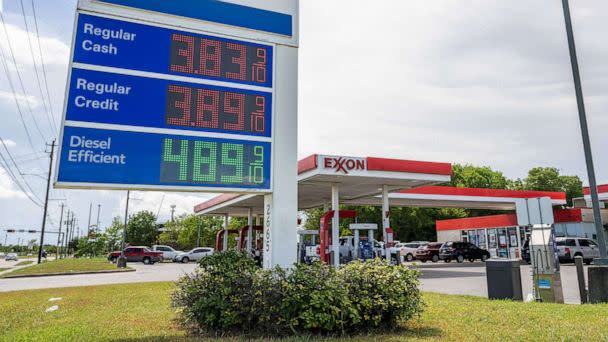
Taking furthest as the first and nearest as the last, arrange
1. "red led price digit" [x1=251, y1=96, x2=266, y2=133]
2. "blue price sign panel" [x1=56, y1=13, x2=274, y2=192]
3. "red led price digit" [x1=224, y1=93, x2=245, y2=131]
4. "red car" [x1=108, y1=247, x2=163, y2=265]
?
"red car" [x1=108, y1=247, x2=163, y2=265]
"red led price digit" [x1=251, y1=96, x2=266, y2=133]
"red led price digit" [x1=224, y1=93, x2=245, y2=131]
"blue price sign panel" [x1=56, y1=13, x2=274, y2=192]

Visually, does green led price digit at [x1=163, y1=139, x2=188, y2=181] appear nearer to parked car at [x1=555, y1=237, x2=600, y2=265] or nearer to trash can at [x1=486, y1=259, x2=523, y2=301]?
trash can at [x1=486, y1=259, x2=523, y2=301]

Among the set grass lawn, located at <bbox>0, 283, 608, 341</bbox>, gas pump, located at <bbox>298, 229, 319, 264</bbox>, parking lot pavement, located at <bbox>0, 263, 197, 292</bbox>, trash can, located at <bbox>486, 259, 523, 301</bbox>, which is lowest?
parking lot pavement, located at <bbox>0, 263, 197, 292</bbox>

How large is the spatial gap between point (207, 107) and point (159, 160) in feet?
4.12

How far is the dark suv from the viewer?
33.9 metres

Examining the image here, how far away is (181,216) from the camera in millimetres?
73375

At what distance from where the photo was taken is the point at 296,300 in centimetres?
711

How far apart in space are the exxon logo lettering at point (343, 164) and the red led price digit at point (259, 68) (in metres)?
10.5

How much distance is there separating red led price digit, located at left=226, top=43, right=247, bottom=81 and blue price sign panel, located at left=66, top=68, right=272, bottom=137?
0.31 m

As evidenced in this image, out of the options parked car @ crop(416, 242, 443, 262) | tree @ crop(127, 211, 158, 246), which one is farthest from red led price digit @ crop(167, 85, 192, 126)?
tree @ crop(127, 211, 158, 246)

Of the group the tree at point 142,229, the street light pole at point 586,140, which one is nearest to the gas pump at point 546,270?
the street light pole at point 586,140

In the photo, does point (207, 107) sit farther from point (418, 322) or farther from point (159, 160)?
point (418, 322)

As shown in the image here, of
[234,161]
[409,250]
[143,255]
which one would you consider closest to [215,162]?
[234,161]

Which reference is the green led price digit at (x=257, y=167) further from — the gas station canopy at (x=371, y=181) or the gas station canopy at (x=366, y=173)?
the gas station canopy at (x=366, y=173)

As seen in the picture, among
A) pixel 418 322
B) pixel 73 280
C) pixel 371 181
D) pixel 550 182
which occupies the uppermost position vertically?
pixel 550 182
